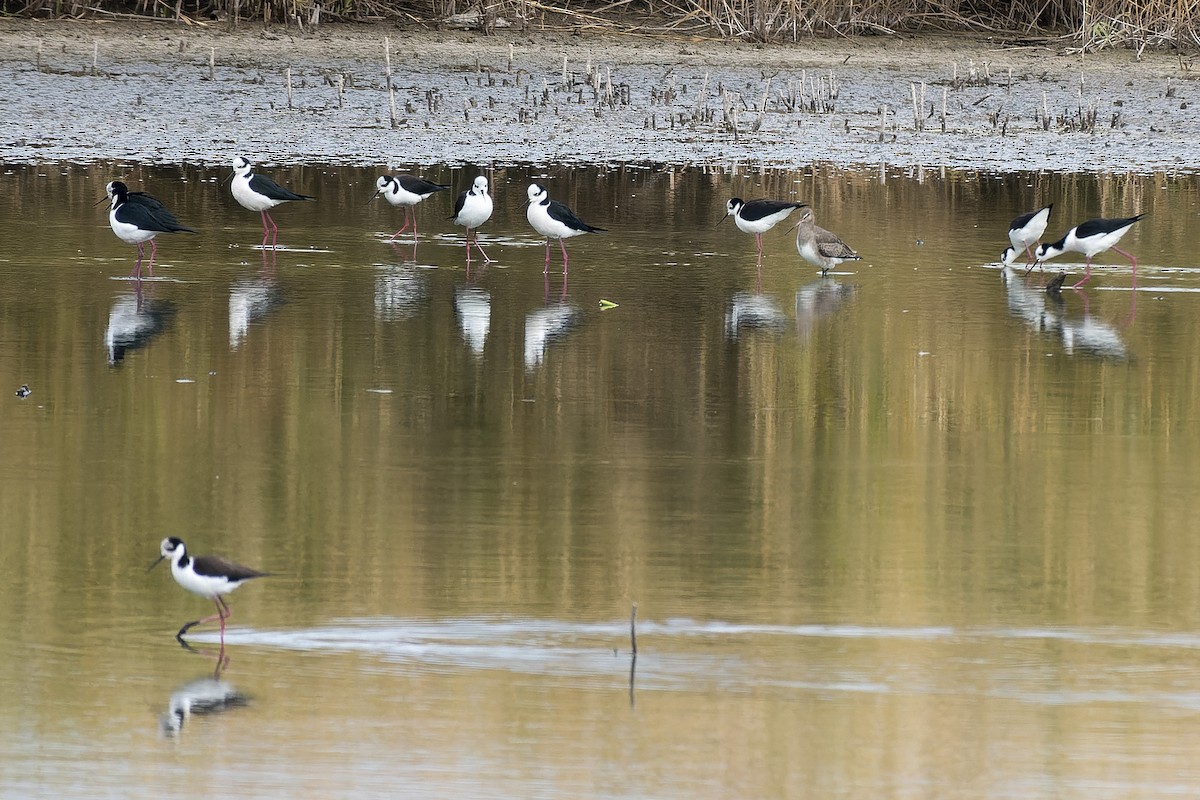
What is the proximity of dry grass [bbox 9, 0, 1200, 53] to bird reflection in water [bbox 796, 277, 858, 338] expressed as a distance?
12.8 metres

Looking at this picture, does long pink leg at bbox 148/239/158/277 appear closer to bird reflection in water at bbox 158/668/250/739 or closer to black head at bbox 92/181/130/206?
black head at bbox 92/181/130/206

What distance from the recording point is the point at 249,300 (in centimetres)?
1123

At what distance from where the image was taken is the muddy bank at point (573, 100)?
18641mm

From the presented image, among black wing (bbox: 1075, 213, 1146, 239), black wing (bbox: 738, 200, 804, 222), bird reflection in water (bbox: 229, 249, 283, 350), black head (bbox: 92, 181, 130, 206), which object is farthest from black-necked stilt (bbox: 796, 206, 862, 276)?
black head (bbox: 92, 181, 130, 206)

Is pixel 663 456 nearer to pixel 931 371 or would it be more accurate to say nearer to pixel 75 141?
pixel 931 371

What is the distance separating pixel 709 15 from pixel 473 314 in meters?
14.8

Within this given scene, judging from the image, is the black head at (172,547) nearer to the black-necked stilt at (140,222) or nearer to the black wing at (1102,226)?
the black-necked stilt at (140,222)

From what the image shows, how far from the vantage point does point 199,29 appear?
79.2 feet

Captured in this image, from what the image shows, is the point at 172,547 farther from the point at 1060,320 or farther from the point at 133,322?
the point at 1060,320

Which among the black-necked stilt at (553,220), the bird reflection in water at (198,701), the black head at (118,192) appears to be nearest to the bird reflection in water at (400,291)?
the black-necked stilt at (553,220)

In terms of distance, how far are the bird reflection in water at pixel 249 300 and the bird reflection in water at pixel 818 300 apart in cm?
282

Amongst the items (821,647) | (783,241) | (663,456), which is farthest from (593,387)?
(783,241)

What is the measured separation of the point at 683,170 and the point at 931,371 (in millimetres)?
8555

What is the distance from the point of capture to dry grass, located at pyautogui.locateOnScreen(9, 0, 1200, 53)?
80.6 ft
